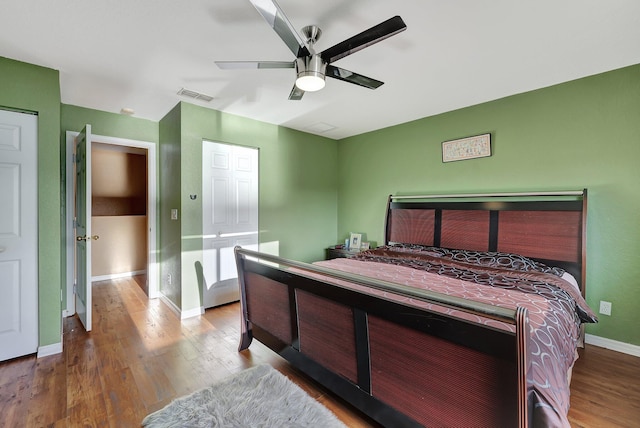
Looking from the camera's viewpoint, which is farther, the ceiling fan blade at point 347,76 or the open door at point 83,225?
the open door at point 83,225

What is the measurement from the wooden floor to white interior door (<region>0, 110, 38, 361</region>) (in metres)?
0.22

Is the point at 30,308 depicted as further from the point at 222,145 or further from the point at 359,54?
the point at 359,54

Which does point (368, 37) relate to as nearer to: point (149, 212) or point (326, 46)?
point (326, 46)

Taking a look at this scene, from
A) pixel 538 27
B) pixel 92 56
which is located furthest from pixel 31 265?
pixel 538 27

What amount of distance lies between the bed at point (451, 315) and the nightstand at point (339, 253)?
38.8 inches

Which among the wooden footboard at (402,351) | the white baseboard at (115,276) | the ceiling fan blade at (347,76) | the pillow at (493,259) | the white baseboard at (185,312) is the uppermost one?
the ceiling fan blade at (347,76)

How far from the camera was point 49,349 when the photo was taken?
2.48 m

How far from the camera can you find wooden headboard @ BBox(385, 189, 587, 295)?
262 centimetres

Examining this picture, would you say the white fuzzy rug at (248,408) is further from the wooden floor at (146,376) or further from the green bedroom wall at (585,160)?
the green bedroom wall at (585,160)

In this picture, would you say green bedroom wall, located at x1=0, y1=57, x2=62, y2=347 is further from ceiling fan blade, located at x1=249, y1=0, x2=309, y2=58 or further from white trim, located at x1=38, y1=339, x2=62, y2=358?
ceiling fan blade, located at x1=249, y1=0, x2=309, y2=58

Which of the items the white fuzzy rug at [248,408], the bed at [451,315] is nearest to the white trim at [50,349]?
the white fuzzy rug at [248,408]

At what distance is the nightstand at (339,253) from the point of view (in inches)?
173

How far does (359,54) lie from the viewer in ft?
7.47

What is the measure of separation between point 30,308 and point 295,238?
9.63 ft
